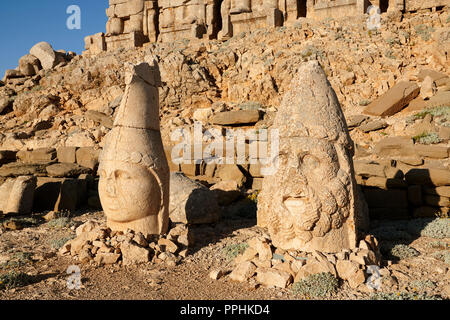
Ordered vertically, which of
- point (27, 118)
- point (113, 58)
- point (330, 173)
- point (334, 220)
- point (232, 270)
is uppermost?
point (113, 58)

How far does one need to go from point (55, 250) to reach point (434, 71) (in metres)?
15.6

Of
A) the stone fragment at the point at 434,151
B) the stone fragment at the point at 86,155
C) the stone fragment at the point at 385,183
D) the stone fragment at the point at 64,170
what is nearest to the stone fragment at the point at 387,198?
the stone fragment at the point at 385,183

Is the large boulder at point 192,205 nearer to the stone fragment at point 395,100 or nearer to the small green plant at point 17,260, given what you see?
the small green plant at point 17,260

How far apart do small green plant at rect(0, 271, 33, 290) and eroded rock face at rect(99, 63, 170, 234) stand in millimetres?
1546

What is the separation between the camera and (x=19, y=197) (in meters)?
9.12

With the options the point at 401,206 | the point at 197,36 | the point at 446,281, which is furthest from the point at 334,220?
the point at 197,36

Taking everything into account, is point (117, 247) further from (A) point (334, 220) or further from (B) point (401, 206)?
(B) point (401, 206)

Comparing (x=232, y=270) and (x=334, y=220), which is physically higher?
(x=334, y=220)

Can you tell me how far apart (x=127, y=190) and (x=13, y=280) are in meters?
1.94

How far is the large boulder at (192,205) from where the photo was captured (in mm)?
7883

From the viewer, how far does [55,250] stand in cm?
627

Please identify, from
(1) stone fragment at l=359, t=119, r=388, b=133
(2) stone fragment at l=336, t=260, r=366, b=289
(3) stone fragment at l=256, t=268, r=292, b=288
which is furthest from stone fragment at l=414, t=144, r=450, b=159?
(3) stone fragment at l=256, t=268, r=292, b=288

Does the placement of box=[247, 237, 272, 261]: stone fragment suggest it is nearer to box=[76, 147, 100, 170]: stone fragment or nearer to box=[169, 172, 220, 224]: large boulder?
box=[169, 172, 220, 224]: large boulder

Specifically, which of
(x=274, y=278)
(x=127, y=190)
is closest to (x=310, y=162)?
(x=274, y=278)
